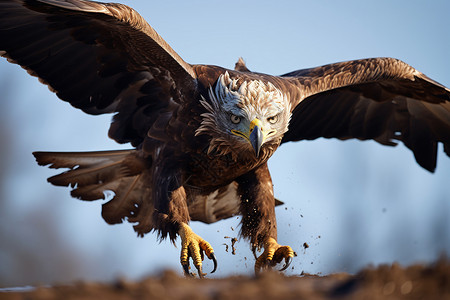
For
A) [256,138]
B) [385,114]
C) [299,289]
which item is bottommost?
[299,289]

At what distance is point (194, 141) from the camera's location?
5.20 m

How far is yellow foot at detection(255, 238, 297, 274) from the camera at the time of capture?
5.22 m

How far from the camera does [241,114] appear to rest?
16.4ft

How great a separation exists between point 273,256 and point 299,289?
125 inches

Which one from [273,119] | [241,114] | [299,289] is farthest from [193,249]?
[299,289]

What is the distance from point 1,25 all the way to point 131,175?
1984 millimetres

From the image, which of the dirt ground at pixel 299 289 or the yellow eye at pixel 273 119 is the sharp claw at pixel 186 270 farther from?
the dirt ground at pixel 299 289

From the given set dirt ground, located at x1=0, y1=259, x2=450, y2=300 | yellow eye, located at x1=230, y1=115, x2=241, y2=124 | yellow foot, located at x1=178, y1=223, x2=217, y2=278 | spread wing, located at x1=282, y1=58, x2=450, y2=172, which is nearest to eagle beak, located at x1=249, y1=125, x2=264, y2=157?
yellow eye, located at x1=230, y1=115, x2=241, y2=124

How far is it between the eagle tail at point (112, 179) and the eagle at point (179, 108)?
→ 0.01m

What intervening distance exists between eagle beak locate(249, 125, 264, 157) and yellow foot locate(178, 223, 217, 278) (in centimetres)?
88

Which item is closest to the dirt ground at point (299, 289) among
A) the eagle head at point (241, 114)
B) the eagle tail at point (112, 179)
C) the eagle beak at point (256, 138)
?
the eagle beak at point (256, 138)

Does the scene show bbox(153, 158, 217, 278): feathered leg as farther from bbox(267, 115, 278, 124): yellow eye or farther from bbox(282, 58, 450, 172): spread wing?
bbox(282, 58, 450, 172): spread wing

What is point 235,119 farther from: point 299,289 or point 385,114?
point 299,289

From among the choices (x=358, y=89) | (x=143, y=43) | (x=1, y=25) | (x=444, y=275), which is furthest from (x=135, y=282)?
(x=358, y=89)
